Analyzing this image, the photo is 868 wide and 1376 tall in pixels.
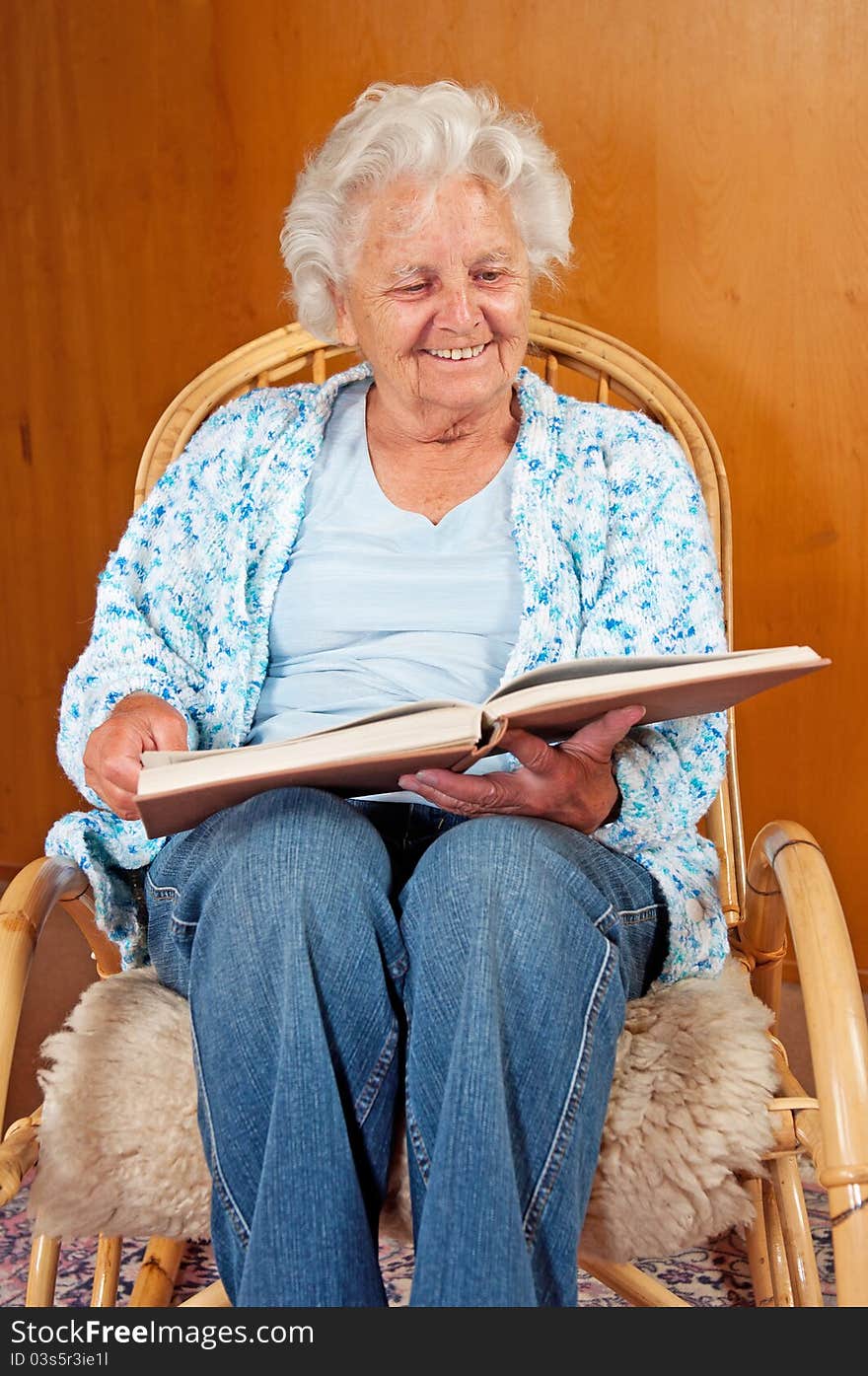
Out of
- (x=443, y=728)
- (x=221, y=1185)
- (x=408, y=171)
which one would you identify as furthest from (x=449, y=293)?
(x=221, y=1185)

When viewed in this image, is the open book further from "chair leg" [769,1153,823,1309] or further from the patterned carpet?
the patterned carpet

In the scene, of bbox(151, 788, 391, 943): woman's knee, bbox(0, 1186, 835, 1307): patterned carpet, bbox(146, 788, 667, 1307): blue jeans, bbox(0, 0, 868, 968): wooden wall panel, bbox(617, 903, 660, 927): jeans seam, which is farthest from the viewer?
bbox(0, 0, 868, 968): wooden wall panel

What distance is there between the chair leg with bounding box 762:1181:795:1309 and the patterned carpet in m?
0.12


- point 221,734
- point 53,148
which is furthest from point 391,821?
point 53,148

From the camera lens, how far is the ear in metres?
1.44

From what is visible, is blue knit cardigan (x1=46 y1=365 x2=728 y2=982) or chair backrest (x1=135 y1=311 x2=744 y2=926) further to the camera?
chair backrest (x1=135 y1=311 x2=744 y2=926)

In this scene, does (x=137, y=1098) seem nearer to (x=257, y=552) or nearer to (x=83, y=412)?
(x=257, y=552)

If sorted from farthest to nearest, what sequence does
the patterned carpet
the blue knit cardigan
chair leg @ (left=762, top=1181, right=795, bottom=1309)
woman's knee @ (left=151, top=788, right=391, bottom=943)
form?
the patterned carpet → chair leg @ (left=762, top=1181, right=795, bottom=1309) → the blue knit cardigan → woman's knee @ (left=151, top=788, right=391, bottom=943)

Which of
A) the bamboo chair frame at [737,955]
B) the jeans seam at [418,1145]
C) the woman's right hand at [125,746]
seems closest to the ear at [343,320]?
the bamboo chair frame at [737,955]

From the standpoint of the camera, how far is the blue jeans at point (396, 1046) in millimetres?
825

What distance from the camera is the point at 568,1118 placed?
34.6 inches

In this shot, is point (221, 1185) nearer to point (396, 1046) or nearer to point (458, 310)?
point (396, 1046)

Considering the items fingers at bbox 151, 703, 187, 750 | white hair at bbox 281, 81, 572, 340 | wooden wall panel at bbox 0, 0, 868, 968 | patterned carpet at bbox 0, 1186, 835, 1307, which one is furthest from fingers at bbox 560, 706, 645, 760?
wooden wall panel at bbox 0, 0, 868, 968
